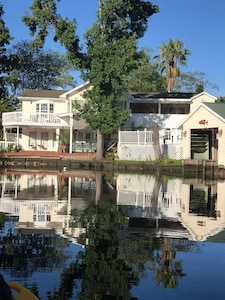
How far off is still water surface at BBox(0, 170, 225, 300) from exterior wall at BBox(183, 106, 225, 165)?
59.9 feet

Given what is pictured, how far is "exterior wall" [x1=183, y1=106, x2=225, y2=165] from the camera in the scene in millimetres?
33875

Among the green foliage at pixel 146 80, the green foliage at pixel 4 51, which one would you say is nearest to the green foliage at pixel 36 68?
the green foliage at pixel 146 80

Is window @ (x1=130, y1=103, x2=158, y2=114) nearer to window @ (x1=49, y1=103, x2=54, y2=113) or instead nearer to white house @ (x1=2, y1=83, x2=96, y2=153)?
white house @ (x1=2, y1=83, x2=96, y2=153)

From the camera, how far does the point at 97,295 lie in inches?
225

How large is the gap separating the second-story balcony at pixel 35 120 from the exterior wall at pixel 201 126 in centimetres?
1340

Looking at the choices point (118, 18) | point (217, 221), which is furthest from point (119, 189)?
point (118, 18)

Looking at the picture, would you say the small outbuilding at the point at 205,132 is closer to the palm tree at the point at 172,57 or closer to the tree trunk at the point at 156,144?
the tree trunk at the point at 156,144

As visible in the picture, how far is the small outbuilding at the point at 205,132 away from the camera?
34125mm

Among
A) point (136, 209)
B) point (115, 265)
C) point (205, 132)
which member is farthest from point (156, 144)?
point (115, 265)

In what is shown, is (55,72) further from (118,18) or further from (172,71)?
(118,18)

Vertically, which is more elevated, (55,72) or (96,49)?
(55,72)

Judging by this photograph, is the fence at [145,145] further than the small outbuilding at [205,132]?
Yes

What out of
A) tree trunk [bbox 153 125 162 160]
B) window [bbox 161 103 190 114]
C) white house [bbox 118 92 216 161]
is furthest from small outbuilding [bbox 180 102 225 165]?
window [bbox 161 103 190 114]

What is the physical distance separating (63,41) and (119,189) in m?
22.0
